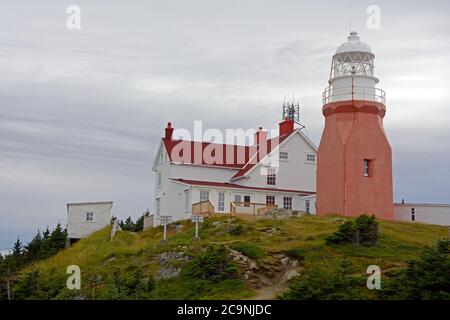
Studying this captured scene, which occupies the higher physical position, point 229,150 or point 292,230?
point 229,150

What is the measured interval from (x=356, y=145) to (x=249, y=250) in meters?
11.1

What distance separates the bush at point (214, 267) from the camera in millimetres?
27625

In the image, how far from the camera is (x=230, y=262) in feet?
92.7

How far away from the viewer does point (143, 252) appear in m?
32.9

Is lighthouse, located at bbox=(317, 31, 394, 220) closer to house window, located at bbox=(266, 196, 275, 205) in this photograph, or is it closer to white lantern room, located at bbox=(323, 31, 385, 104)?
white lantern room, located at bbox=(323, 31, 385, 104)

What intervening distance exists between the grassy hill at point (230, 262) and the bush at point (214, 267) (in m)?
0.04

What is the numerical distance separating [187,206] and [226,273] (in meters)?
15.2

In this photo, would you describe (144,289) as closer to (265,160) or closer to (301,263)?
(301,263)

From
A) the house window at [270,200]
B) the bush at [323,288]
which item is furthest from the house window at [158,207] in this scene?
the bush at [323,288]

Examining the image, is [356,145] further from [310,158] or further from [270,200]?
[310,158]

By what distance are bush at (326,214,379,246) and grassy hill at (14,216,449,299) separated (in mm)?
390

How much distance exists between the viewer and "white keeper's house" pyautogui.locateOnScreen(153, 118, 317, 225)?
4291 cm

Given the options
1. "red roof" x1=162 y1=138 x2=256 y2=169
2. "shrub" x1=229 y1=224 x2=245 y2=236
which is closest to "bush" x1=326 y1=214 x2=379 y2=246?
"shrub" x1=229 y1=224 x2=245 y2=236
